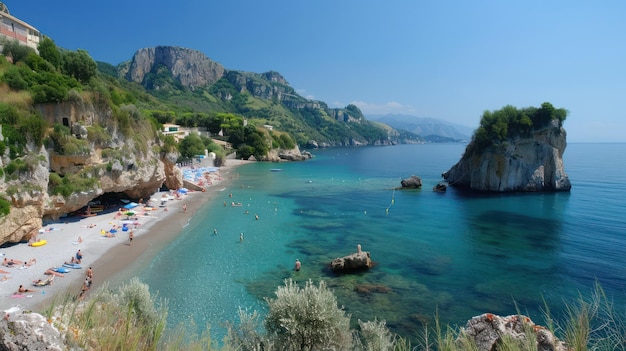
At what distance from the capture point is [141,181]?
40.7 m

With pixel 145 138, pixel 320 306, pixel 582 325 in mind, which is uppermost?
pixel 145 138

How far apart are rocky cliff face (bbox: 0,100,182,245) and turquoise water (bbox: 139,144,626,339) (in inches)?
340

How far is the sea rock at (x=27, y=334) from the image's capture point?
5.19 m

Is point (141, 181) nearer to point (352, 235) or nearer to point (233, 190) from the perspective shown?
point (233, 190)

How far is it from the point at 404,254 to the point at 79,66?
141 ft

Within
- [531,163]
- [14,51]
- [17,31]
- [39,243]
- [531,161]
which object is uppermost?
[17,31]

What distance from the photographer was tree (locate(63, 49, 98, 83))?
41.4m

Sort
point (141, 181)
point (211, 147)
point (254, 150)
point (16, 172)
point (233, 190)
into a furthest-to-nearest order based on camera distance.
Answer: point (254, 150)
point (211, 147)
point (233, 190)
point (141, 181)
point (16, 172)

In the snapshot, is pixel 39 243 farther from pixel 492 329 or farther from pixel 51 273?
pixel 492 329

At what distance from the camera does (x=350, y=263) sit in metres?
25.5

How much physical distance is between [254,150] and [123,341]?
11554cm

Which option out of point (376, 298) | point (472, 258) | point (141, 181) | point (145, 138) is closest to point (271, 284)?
point (376, 298)

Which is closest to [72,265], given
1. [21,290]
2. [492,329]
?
[21,290]

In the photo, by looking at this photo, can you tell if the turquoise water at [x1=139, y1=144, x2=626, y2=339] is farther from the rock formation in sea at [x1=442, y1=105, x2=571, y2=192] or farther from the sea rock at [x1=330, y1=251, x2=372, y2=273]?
the rock formation in sea at [x1=442, y1=105, x2=571, y2=192]
